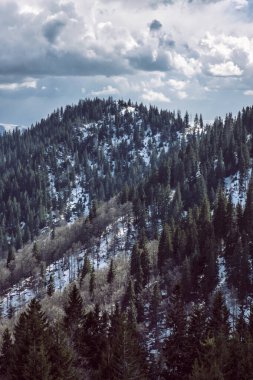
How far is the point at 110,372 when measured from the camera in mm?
39406

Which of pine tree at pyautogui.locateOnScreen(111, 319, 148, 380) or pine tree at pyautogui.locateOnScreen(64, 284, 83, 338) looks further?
pine tree at pyautogui.locateOnScreen(64, 284, 83, 338)

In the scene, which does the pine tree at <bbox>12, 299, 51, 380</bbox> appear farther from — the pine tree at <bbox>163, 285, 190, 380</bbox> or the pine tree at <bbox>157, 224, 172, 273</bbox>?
the pine tree at <bbox>157, 224, 172, 273</bbox>

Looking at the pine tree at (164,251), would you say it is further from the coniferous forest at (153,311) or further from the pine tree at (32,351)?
the pine tree at (32,351)

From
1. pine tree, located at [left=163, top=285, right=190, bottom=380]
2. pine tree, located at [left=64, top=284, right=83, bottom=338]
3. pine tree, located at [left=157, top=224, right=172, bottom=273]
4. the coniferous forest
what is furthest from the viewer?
pine tree, located at [left=157, top=224, right=172, bottom=273]

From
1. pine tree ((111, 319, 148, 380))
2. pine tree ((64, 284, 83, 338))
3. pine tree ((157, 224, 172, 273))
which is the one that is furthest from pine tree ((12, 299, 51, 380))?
pine tree ((157, 224, 172, 273))

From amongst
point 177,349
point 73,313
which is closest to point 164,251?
point 73,313

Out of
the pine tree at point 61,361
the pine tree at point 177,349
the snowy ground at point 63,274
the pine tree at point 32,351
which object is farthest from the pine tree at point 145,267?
the pine tree at point 61,361

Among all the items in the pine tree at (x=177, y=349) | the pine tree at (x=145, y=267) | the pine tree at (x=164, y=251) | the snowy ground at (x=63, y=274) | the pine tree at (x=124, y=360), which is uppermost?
the pine tree at (x=124, y=360)

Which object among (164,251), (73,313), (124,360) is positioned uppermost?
(124,360)

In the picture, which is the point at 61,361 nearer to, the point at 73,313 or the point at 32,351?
the point at 32,351

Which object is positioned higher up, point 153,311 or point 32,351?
point 32,351

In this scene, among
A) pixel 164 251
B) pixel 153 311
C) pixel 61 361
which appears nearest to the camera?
pixel 61 361

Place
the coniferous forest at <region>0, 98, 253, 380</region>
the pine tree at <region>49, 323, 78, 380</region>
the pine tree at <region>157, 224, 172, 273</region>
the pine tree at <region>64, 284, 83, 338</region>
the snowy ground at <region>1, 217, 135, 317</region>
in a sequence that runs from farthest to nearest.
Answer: the snowy ground at <region>1, 217, 135, 317</region>, the pine tree at <region>157, 224, 172, 273</region>, the pine tree at <region>64, 284, 83, 338</region>, the coniferous forest at <region>0, 98, 253, 380</region>, the pine tree at <region>49, 323, 78, 380</region>

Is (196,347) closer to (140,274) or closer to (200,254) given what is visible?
(200,254)
